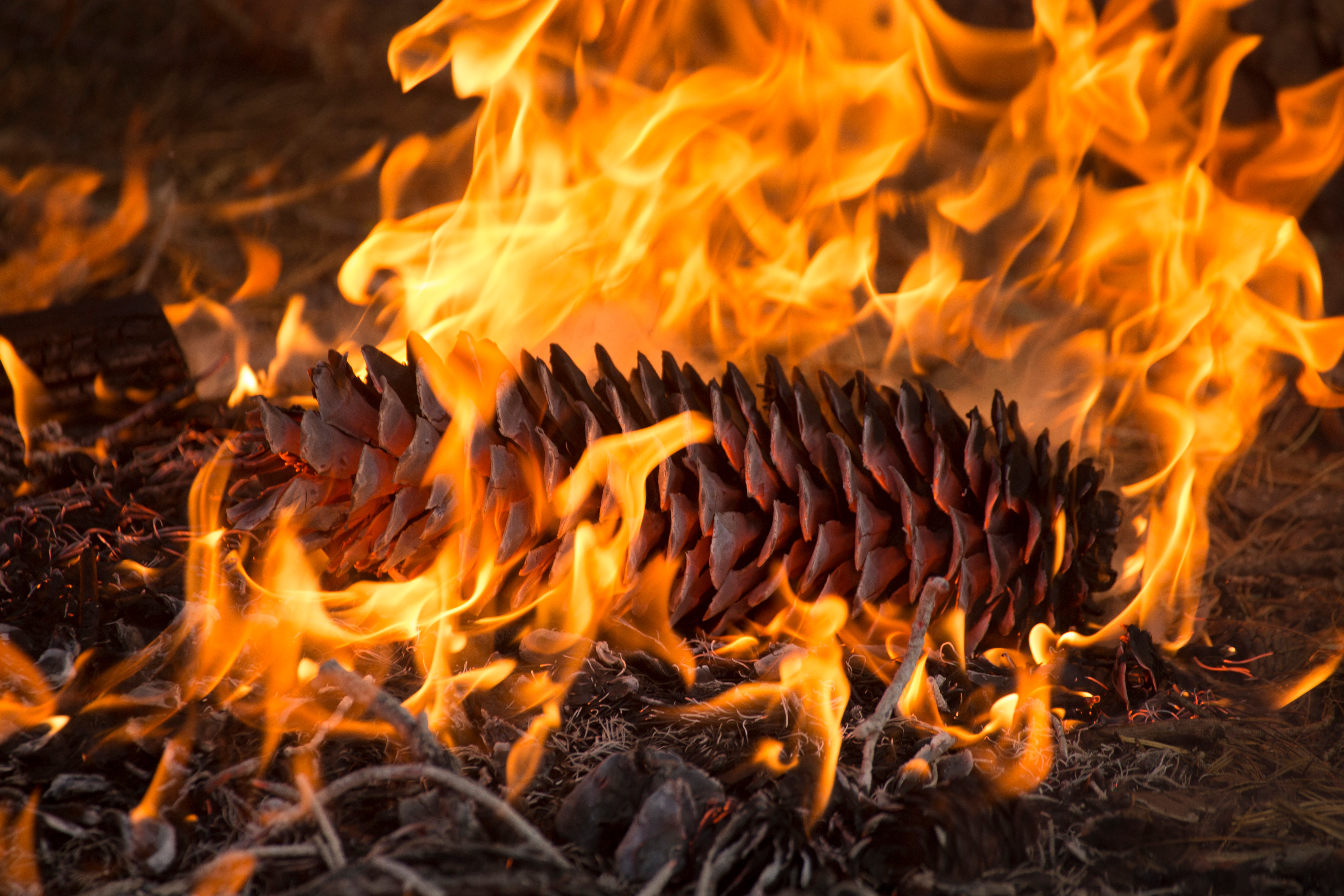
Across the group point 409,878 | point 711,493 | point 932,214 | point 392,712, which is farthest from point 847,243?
point 409,878

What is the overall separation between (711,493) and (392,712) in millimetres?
382

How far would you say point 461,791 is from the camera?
68 centimetres

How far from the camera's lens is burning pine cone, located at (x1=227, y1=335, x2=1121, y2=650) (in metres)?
0.93

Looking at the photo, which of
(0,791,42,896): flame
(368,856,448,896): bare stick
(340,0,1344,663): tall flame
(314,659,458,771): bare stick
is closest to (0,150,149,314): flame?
(340,0,1344,663): tall flame

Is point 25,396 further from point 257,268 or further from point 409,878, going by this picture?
point 409,878

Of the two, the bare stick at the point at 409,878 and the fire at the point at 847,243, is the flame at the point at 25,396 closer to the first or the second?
the fire at the point at 847,243

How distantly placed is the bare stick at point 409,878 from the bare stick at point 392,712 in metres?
0.11

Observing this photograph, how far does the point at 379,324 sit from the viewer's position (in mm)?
1655

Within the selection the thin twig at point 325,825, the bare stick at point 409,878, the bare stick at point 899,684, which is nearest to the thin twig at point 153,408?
the thin twig at point 325,825

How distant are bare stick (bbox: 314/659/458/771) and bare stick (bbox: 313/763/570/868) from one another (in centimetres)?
2

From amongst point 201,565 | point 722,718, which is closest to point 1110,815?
point 722,718

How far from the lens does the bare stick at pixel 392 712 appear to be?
2.23 ft

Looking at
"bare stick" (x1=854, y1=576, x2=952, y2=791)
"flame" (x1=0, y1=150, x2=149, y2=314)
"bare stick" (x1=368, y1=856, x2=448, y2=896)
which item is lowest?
"bare stick" (x1=854, y1=576, x2=952, y2=791)

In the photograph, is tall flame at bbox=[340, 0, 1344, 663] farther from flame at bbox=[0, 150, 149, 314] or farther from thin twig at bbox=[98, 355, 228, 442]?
flame at bbox=[0, 150, 149, 314]
